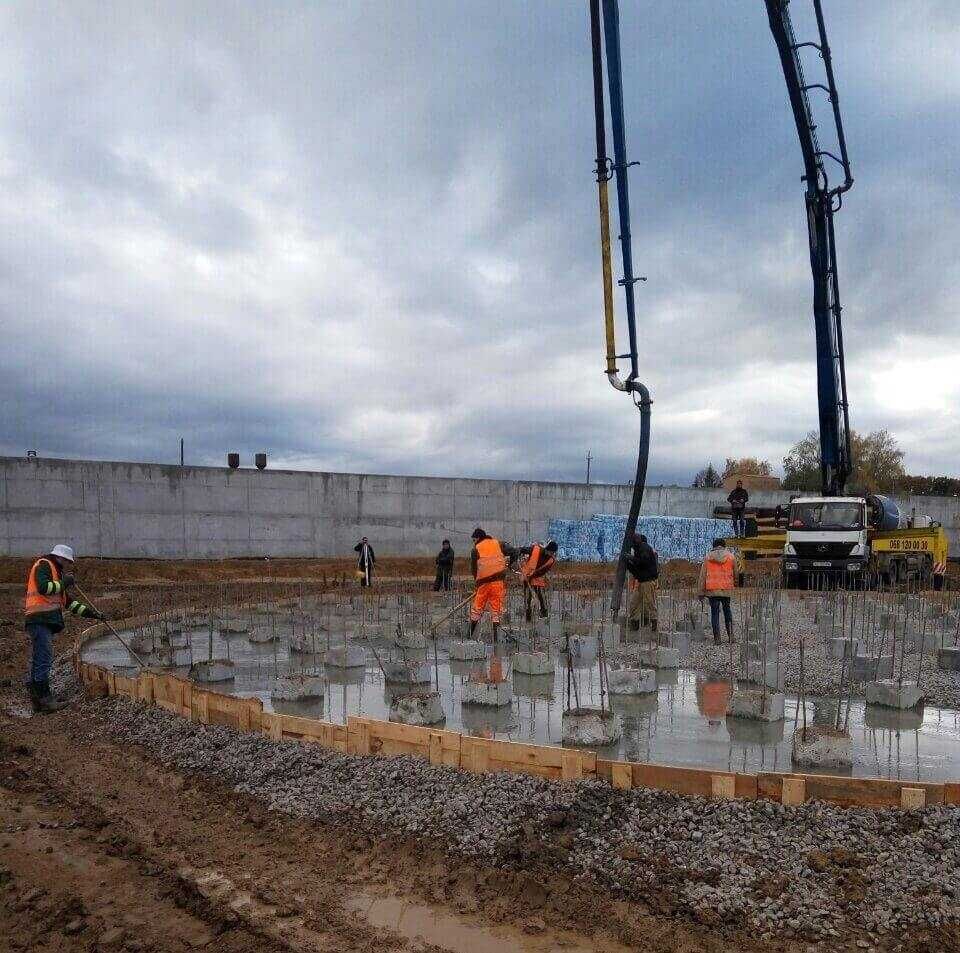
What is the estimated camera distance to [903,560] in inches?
747

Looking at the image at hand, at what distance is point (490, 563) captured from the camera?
966 cm

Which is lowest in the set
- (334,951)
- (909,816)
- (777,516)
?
(334,951)

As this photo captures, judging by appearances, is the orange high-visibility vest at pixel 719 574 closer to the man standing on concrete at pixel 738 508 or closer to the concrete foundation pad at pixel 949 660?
the concrete foundation pad at pixel 949 660

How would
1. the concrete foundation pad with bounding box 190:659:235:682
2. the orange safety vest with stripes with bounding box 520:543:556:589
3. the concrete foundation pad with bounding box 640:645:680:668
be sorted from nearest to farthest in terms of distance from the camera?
the concrete foundation pad with bounding box 190:659:235:682 < the concrete foundation pad with bounding box 640:645:680:668 < the orange safety vest with stripes with bounding box 520:543:556:589

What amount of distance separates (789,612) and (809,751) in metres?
9.45

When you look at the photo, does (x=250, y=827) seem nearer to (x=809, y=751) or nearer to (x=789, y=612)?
(x=809, y=751)

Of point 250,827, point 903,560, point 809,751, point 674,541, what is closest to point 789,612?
point 903,560

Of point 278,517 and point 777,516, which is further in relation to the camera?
point 278,517

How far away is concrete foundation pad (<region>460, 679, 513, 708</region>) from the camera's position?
6715 mm

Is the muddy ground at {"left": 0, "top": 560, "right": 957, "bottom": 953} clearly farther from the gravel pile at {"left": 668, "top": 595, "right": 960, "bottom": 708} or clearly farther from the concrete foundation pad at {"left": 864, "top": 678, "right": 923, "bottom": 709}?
the gravel pile at {"left": 668, "top": 595, "right": 960, "bottom": 708}

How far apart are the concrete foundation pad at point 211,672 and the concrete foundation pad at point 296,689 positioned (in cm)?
101

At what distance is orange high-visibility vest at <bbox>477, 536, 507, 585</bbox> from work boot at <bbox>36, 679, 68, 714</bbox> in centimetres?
430

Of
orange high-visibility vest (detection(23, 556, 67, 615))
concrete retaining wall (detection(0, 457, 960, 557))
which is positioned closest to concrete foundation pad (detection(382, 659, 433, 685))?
orange high-visibility vest (detection(23, 556, 67, 615))

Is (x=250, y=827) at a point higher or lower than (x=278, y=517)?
lower
